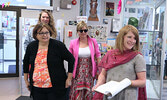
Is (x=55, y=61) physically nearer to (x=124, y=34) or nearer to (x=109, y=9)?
(x=124, y=34)

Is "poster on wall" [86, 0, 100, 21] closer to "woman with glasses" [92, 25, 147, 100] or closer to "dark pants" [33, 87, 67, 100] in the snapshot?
"dark pants" [33, 87, 67, 100]

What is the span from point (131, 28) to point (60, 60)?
773 millimetres

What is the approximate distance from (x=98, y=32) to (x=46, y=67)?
6.71 ft

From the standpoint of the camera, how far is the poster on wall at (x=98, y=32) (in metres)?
3.48

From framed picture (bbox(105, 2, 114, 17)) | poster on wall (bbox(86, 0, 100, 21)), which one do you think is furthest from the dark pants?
framed picture (bbox(105, 2, 114, 17))

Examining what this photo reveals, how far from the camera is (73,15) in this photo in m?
4.21

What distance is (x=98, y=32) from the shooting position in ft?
11.4

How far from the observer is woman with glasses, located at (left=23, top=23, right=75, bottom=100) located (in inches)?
64.2

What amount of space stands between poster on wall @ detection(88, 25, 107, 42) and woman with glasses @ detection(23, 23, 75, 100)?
5.99 feet

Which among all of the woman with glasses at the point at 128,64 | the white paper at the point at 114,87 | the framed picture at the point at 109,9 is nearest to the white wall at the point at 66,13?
the framed picture at the point at 109,9

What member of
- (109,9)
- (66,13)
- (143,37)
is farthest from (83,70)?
(109,9)

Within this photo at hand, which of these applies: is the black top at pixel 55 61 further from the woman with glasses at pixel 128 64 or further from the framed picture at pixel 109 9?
the framed picture at pixel 109 9

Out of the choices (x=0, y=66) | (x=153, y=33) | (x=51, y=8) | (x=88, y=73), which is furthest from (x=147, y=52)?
(x=0, y=66)

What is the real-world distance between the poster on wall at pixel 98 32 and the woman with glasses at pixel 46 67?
5.99 ft
